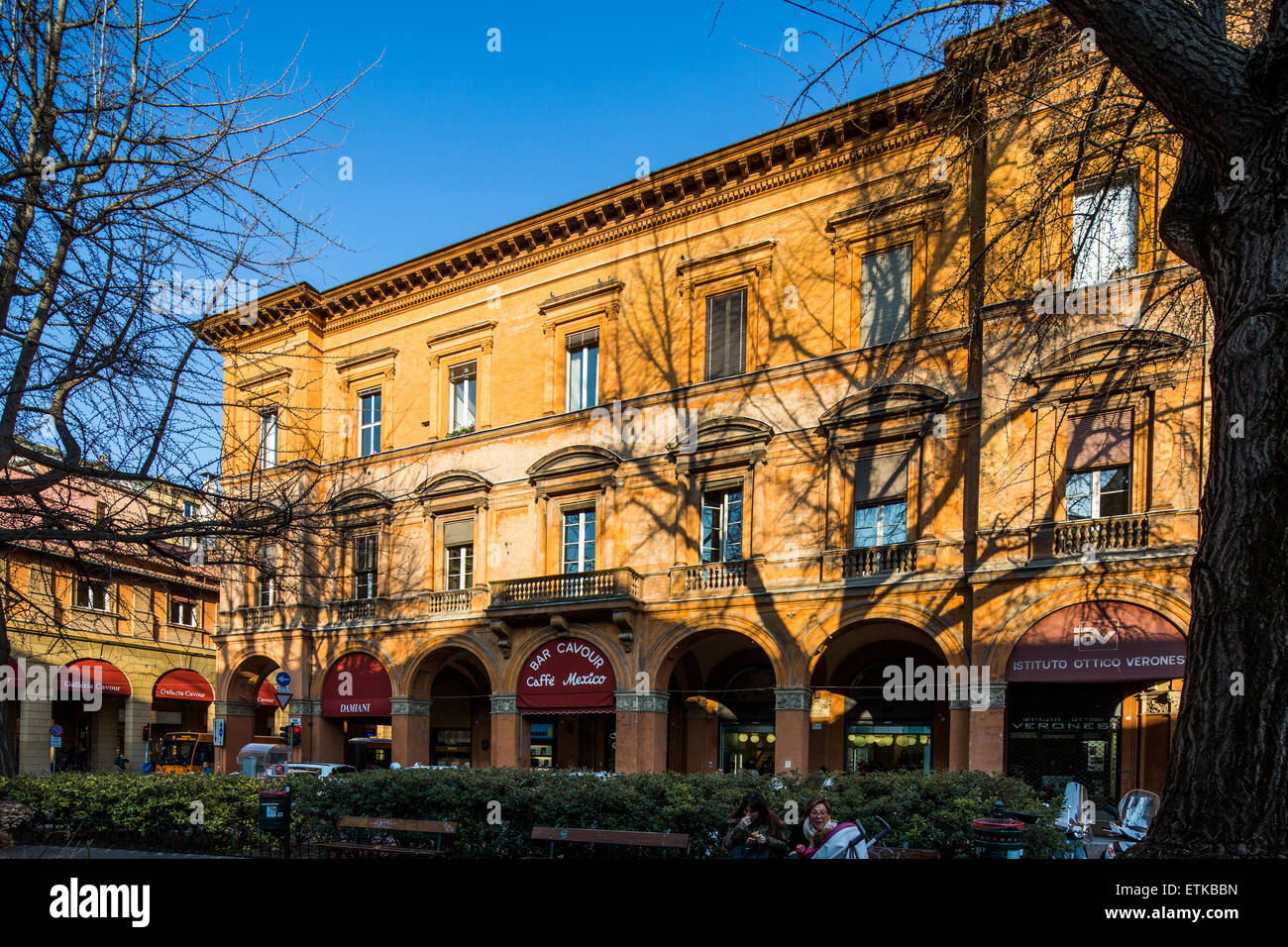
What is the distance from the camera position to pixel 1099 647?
54.0ft

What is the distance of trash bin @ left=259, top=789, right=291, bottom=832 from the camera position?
12180mm

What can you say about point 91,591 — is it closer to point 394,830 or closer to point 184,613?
point 184,613

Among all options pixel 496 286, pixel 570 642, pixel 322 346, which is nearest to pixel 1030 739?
pixel 570 642

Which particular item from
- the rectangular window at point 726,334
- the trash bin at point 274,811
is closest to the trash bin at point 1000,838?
the trash bin at point 274,811

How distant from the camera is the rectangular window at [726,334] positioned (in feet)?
74.6

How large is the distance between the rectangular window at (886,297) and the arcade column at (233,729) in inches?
954

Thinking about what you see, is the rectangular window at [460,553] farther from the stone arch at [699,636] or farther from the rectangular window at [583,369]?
the stone arch at [699,636]

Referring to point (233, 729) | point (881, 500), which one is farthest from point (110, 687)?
point (881, 500)

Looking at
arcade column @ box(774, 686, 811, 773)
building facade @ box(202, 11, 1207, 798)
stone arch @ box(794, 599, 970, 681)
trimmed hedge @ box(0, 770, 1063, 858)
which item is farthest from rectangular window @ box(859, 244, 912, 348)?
trimmed hedge @ box(0, 770, 1063, 858)

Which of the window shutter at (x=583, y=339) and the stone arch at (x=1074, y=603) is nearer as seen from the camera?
the stone arch at (x=1074, y=603)
